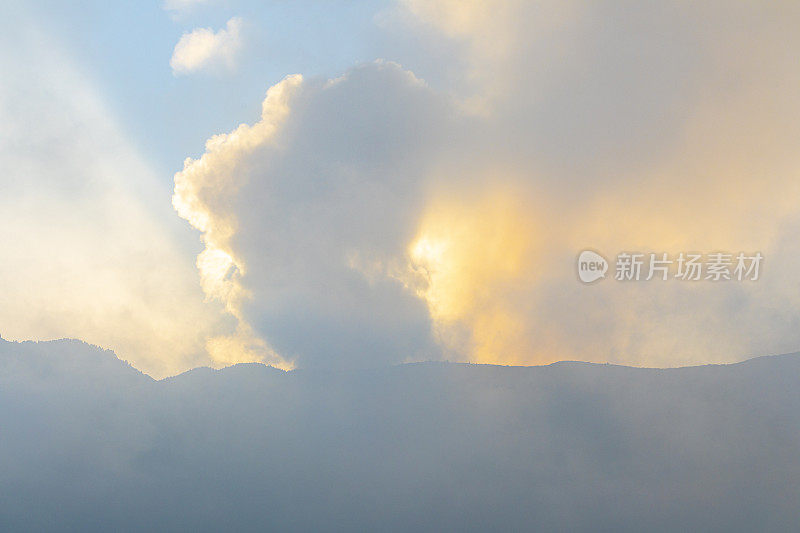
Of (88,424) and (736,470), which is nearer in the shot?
(736,470)

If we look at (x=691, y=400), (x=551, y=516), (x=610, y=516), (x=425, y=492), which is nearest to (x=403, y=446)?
(x=425, y=492)

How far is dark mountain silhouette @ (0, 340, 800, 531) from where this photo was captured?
76.4 metres

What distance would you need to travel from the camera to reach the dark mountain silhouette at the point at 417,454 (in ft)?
251

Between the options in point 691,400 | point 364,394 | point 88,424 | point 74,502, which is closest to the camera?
point 74,502

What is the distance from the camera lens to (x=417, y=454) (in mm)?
86688

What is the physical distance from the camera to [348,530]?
3155 inches

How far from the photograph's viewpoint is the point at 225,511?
3268 inches

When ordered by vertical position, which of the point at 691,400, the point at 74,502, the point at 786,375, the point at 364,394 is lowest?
the point at 74,502

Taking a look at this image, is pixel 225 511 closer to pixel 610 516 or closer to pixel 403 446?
pixel 403 446

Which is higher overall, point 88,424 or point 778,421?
point 778,421

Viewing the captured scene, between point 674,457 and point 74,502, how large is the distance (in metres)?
89.2

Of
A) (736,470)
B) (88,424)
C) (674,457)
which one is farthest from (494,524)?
(88,424)

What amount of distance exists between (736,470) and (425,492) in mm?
43722

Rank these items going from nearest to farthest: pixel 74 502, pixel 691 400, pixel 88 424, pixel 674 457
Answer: pixel 674 457 < pixel 74 502 < pixel 691 400 < pixel 88 424
